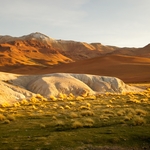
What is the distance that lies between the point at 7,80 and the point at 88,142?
3001cm

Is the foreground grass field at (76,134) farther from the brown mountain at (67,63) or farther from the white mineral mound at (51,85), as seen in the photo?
the brown mountain at (67,63)

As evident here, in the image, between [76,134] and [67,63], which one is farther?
[67,63]

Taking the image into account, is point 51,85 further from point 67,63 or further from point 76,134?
point 67,63

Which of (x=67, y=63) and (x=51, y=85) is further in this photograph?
(x=67, y=63)

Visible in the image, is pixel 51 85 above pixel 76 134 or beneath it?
beneath

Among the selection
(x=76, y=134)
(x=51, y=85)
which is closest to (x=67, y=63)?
(x=51, y=85)

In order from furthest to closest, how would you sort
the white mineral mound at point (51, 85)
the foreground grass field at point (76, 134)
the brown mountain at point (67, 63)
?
the brown mountain at point (67, 63) < the white mineral mound at point (51, 85) < the foreground grass field at point (76, 134)

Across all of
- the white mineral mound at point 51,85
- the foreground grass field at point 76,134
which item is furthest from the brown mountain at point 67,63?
the foreground grass field at point 76,134

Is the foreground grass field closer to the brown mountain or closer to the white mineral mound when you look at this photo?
the white mineral mound

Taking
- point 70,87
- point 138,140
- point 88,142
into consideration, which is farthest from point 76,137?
point 70,87

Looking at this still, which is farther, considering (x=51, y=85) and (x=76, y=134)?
(x=51, y=85)

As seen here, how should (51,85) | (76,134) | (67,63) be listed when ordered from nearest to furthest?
1. (76,134)
2. (51,85)
3. (67,63)

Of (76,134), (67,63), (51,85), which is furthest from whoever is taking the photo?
(67,63)

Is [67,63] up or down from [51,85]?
up
